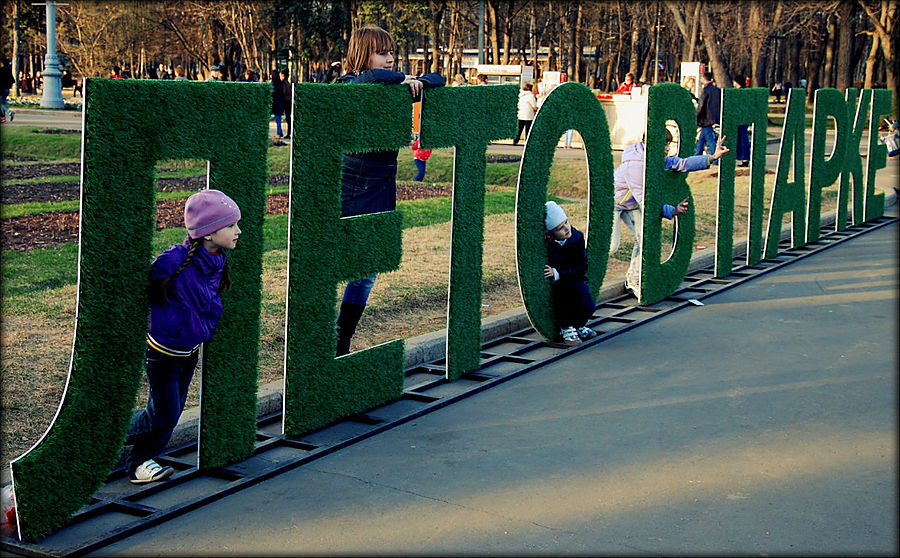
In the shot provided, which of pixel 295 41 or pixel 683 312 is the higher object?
pixel 295 41

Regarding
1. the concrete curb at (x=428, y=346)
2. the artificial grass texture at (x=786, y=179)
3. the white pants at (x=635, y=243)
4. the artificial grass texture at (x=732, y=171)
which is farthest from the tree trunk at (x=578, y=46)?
the concrete curb at (x=428, y=346)

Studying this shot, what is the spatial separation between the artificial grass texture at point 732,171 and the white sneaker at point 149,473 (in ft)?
20.9

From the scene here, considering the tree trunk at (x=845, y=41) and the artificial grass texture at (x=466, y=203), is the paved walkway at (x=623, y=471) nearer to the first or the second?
the artificial grass texture at (x=466, y=203)

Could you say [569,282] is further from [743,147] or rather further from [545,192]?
[743,147]

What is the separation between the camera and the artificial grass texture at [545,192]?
6.98m

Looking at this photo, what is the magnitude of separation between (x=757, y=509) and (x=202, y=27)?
56.6 metres

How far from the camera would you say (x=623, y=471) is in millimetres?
4883

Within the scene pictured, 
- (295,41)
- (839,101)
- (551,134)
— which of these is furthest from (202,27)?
(551,134)

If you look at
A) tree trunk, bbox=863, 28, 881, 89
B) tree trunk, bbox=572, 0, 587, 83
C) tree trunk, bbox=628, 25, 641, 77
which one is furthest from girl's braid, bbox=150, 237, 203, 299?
tree trunk, bbox=572, 0, 587, 83

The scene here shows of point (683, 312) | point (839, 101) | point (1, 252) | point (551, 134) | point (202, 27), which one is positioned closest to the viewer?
point (551, 134)

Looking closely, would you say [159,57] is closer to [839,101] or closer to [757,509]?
[839,101]

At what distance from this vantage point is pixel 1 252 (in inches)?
378

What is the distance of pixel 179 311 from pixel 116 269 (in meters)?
0.37

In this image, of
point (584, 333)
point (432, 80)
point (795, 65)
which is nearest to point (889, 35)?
point (584, 333)
